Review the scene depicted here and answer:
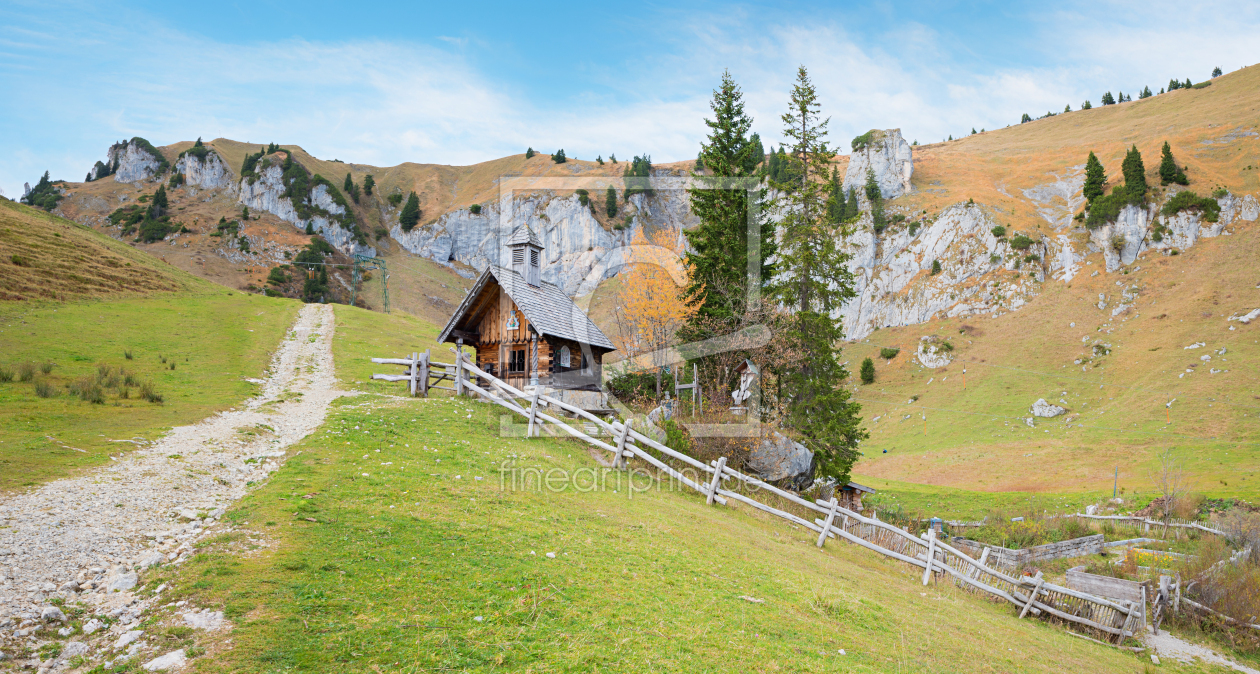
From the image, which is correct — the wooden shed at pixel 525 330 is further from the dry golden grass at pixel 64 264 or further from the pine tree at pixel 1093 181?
the pine tree at pixel 1093 181

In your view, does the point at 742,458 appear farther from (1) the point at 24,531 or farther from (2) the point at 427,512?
(1) the point at 24,531

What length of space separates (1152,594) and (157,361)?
38.0 metres

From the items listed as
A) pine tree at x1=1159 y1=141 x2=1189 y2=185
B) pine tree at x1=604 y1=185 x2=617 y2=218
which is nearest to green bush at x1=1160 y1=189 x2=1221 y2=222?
pine tree at x1=1159 y1=141 x2=1189 y2=185

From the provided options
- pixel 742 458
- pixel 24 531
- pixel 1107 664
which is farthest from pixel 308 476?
pixel 1107 664

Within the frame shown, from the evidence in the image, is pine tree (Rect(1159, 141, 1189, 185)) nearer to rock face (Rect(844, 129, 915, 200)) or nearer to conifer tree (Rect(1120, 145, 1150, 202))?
conifer tree (Rect(1120, 145, 1150, 202))

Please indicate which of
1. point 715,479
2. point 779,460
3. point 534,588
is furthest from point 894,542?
point 534,588

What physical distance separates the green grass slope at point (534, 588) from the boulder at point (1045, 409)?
44.4m

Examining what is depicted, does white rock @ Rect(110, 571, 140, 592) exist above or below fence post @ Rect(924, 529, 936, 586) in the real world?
above

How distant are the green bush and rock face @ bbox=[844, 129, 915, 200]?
3759cm

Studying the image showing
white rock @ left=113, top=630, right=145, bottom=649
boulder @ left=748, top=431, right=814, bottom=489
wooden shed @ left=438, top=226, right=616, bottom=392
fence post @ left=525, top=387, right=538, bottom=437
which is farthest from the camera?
wooden shed @ left=438, top=226, right=616, bottom=392

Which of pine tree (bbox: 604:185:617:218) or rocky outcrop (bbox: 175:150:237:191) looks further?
rocky outcrop (bbox: 175:150:237:191)

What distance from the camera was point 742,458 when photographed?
65.8ft

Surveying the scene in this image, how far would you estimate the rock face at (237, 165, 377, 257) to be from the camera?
127m

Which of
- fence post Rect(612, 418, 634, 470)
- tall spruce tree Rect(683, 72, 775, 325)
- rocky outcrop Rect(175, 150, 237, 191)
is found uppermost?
rocky outcrop Rect(175, 150, 237, 191)
